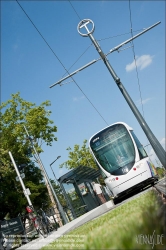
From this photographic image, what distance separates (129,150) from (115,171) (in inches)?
41.8

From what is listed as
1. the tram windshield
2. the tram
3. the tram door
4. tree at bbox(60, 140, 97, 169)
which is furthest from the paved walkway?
tree at bbox(60, 140, 97, 169)

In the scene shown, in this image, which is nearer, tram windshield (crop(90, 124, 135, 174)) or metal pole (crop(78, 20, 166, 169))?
metal pole (crop(78, 20, 166, 169))

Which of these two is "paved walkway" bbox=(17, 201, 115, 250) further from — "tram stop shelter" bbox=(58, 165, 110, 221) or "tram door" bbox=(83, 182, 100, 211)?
"tram door" bbox=(83, 182, 100, 211)

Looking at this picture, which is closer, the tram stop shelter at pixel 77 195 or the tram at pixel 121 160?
the tram at pixel 121 160

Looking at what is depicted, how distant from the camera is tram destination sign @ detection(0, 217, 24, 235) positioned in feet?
42.6

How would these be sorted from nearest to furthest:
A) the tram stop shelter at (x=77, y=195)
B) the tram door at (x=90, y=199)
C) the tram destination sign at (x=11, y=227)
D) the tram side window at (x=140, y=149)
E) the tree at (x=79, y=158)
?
the tram destination sign at (x=11, y=227), the tram side window at (x=140, y=149), the tram stop shelter at (x=77, y=195), the tram door at (x=90, y=199), the tree at (x=79, y=158)

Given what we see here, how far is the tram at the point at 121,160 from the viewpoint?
13.0 m

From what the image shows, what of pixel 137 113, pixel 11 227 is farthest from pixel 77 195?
pixel 137 113

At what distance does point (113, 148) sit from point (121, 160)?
713mm

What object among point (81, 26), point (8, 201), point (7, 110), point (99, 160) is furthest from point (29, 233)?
point (8, 201)

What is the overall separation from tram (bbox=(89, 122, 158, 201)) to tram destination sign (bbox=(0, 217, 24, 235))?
4231mm

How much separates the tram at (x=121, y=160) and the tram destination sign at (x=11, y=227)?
423 cm

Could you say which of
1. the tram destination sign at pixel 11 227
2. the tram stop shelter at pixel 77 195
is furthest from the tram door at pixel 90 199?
the tram destination sign at pixel 11 227

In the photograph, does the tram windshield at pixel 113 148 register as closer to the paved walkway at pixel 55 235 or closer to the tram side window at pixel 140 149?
the tram side window at pixel 140 149
